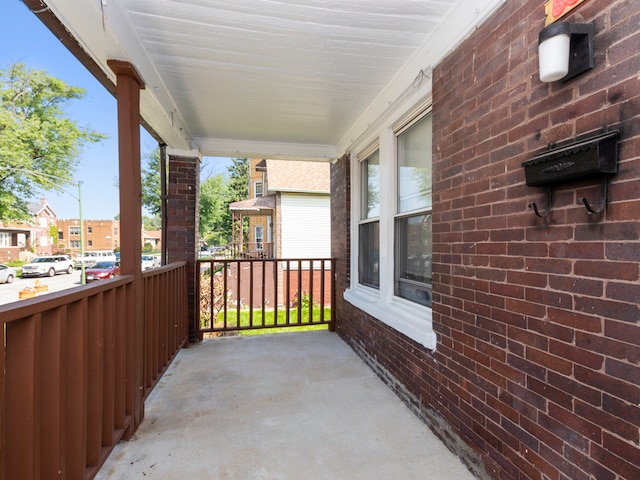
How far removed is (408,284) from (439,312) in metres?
0.65

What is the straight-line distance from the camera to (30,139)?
3584 millimetres

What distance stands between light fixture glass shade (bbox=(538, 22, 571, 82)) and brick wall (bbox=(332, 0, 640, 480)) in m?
0.09

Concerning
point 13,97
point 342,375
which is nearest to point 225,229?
point 13,97

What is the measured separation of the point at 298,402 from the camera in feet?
8.22

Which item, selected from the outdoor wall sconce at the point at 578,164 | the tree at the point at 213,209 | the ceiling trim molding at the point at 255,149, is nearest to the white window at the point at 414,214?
the outdoor wall sconce at the point at 578,164

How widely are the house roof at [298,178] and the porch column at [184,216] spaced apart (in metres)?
6.97

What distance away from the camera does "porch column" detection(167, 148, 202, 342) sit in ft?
12.6

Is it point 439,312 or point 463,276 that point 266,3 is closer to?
point 463,276

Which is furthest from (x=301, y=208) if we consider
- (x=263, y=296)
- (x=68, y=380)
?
(x=68, y=380)

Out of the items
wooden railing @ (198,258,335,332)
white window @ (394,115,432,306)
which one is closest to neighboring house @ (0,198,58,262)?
wooden railing @ (198,258,335,332)

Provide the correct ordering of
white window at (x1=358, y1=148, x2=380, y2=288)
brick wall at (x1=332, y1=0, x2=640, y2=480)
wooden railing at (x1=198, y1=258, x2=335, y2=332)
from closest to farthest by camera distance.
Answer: brick wall at (x1=332, y1=0, x2=640, y2=480), white window at (x1=358, y1=148, x2=380, y2=288), wooden railing at (x1=198, y1=258, x2=335, y2=332)

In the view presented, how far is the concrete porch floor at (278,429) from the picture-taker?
1.78 meters

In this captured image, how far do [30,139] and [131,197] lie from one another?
2.63 m

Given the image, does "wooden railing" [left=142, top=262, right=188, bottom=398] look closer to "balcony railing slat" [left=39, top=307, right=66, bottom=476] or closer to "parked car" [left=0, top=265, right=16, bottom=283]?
"parked car" [left=0, top=265, right=16, bottom=283]
